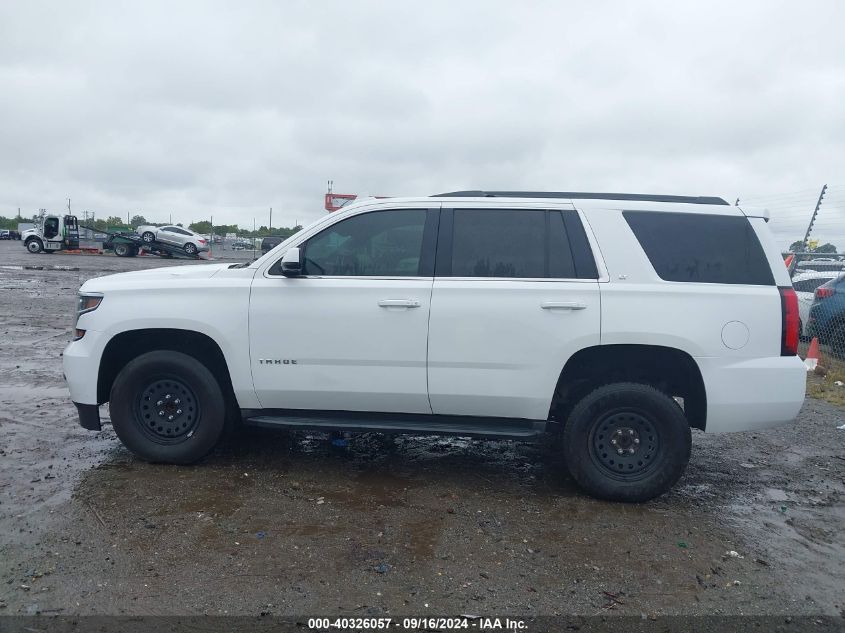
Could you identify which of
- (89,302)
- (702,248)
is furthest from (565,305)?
(89,302)

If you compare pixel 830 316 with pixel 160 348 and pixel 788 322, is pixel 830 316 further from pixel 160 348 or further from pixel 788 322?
pixel 160 348

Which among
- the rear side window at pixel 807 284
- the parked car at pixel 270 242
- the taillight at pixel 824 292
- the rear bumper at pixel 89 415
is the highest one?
the parked car at pixel 270 242

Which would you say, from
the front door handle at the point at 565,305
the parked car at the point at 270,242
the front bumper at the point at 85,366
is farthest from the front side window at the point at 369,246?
the front bumper at the point at 85,366

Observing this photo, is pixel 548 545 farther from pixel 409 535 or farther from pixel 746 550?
pixel 746 550

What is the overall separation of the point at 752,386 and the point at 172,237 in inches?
1383

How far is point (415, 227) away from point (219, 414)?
1.97 meters

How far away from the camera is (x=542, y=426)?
454 centimetres

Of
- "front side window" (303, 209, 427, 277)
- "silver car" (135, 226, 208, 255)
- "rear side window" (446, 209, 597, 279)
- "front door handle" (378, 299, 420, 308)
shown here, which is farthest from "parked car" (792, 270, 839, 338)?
"silver car" (135, 226, 208, 255)

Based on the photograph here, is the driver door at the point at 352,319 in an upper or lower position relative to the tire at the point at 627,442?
upper

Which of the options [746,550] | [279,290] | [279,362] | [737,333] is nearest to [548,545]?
[746,550]

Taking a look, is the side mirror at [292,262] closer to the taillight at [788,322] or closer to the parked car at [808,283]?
the taillight at [788,322]

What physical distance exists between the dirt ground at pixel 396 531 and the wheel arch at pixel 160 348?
600mm

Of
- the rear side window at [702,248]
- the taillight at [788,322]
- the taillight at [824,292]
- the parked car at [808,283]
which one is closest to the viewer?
the taillight at [788,322]

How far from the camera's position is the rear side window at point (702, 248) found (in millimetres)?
4449
